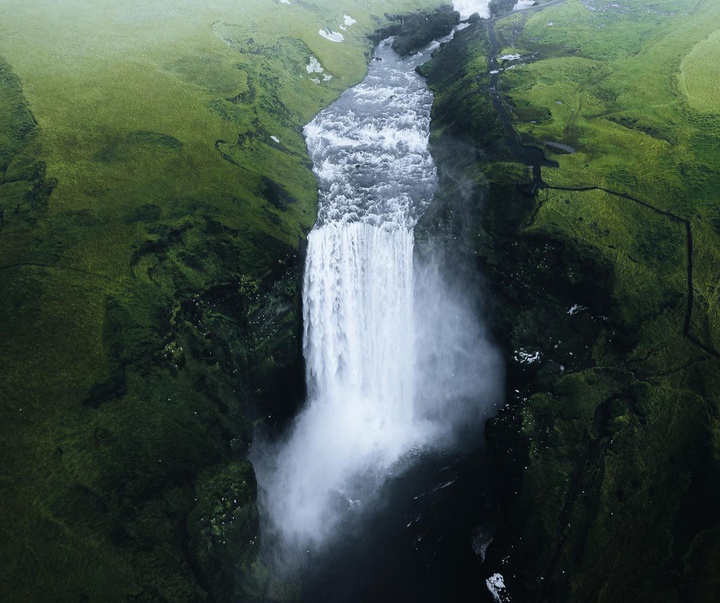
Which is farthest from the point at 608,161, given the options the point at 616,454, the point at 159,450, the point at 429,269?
the point at 159,450

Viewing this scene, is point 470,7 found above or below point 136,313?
above

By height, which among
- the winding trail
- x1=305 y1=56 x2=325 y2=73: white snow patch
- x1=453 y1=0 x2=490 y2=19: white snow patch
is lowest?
the winding trail

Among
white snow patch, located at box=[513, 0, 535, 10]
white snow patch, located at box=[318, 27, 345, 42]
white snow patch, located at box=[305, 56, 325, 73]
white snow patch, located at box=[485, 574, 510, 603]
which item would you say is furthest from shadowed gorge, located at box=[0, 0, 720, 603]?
white snow patch, located at box=[513, 0, 535, 10]

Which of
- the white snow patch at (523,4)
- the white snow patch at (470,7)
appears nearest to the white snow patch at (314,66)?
the white snow patch at (470,7)

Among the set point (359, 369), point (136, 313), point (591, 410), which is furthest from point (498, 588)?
point (136, 313)

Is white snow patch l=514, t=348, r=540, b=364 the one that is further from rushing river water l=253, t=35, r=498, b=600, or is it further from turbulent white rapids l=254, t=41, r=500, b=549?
turbulent white rapids l=254, t=41, r=500, b=549

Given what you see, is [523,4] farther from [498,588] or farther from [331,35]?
[498,588]
